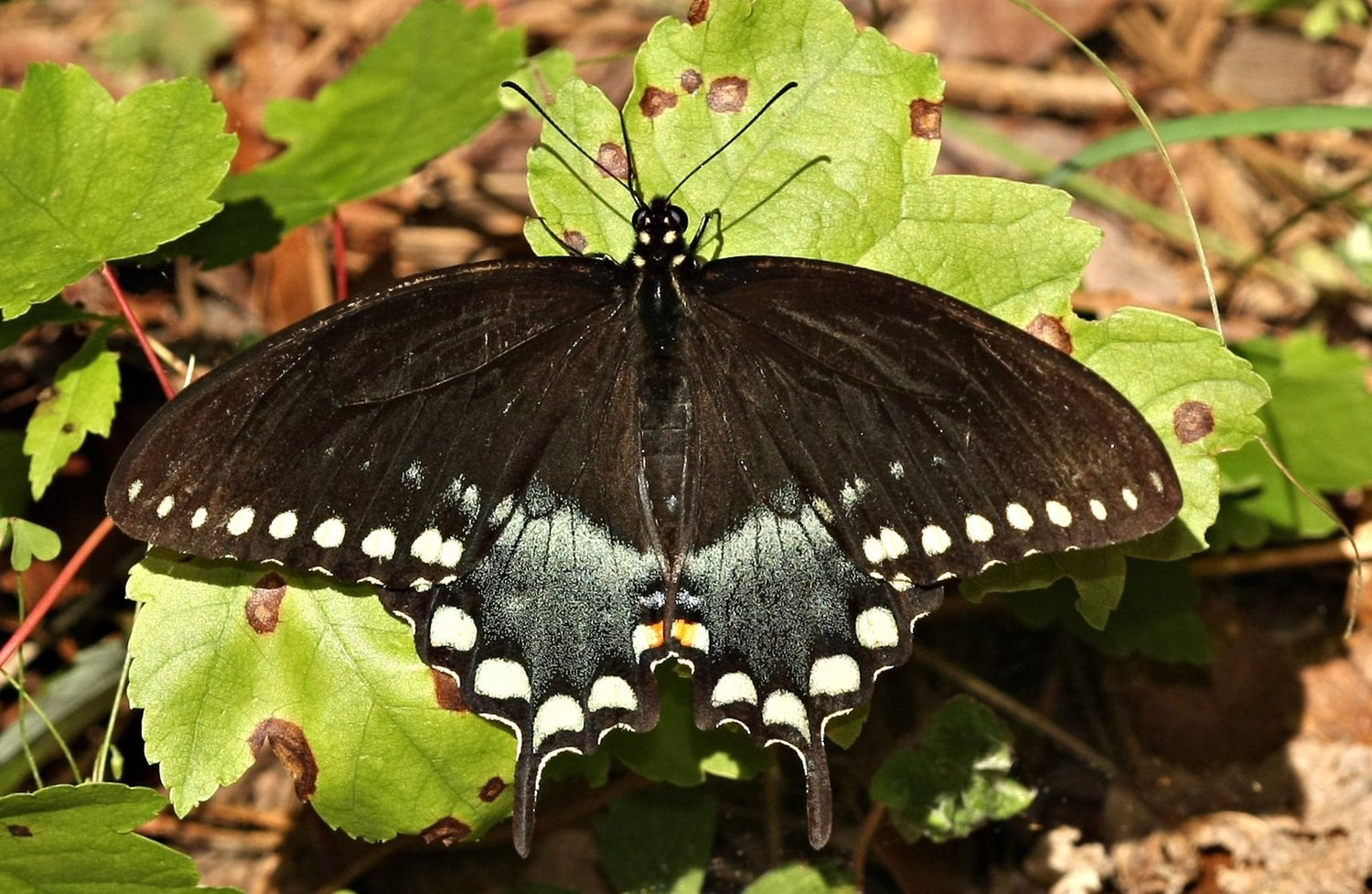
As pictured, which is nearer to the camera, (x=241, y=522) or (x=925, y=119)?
(x=241, y=522)

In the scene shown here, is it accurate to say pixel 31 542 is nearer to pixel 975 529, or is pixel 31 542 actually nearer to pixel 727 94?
pixel 727 94

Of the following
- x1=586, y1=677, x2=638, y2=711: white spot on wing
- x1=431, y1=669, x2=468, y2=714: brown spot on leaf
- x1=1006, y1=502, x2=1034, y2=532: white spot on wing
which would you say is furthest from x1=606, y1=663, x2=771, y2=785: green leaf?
x1=1006, y1=502, x2=1034, y2=532: white spot on wing

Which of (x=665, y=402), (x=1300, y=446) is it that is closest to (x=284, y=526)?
(x=665, y=402)

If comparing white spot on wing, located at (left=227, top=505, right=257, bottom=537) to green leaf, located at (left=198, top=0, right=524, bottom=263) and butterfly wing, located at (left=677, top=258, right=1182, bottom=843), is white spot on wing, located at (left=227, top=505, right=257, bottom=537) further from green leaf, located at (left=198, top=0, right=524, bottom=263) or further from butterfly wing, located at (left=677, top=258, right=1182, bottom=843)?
green leaf, located at (left=198, top=0, right=524, bottom=263)

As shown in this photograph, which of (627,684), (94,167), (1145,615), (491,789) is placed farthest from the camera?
(1145,615)

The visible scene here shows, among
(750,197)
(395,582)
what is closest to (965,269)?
(750,197)

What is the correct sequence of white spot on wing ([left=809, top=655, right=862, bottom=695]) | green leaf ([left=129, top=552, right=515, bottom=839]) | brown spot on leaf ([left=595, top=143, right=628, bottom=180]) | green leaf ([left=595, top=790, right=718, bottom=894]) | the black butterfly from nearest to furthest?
the black butterfly → white spot on wing ([left=809, top=655, right=862, bottom=695]) → green leaf ([left=129, top=552, right=515, bottom=839]) → brown spot on leaf ([left=595, top=143, right=628, bottom=180]) → green leaf ([left=595, top=790, right=718, bottom=894])

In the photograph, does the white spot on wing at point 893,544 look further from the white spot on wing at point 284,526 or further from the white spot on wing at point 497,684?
the white spot on wing at point 284,526
